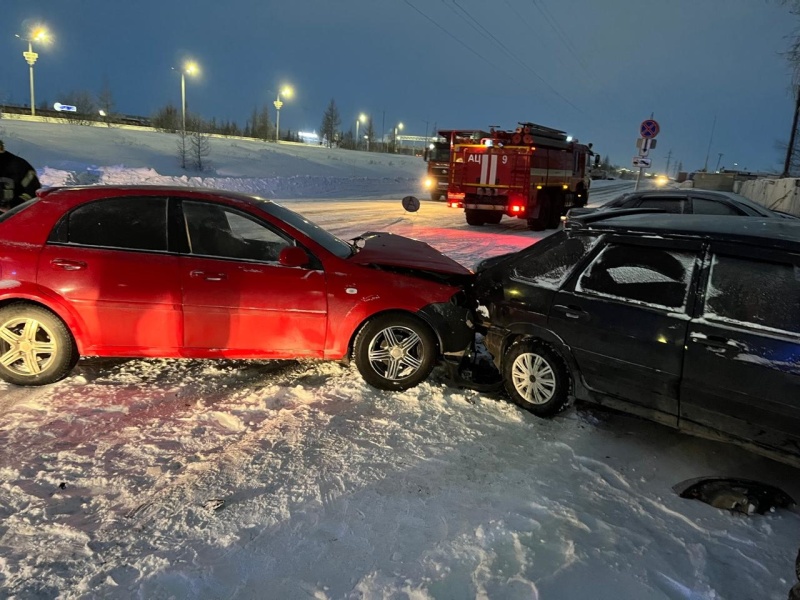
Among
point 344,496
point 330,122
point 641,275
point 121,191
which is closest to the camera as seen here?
point 344,496

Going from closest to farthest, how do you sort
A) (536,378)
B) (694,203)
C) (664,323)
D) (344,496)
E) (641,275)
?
1. (344,496)
2. (664,323)
3. (641,275)
4. (536,378)
5. (694,203)

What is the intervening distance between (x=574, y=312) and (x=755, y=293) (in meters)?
1.10

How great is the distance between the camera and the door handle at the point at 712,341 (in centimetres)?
315

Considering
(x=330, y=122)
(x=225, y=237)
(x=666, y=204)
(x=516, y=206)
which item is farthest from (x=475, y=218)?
(x=330, y=122)

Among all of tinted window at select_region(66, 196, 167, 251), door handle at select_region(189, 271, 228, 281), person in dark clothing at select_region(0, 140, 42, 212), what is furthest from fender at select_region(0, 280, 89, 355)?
person in dark clothing at select_region(0, 140, 42, 212)

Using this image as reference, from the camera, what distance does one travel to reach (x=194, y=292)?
425cm

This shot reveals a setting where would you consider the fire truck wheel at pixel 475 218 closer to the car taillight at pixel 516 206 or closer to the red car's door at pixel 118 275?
the car taillight at pixel 516 206

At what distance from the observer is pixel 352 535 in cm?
279

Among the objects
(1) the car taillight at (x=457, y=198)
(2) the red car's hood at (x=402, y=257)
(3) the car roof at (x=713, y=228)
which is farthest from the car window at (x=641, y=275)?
(1) the car taillight at (x=457, y=198)

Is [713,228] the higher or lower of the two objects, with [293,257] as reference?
higher

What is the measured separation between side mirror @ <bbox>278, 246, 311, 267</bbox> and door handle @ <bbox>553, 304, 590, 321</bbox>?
2.01 meters

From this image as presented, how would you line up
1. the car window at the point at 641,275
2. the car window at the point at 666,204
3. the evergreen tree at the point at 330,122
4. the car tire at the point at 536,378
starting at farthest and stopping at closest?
the evergreen tree at the point at 330,122, the car window at the point at 666,204, the car tire at the point at 536,378, the car window at the point at 641,275

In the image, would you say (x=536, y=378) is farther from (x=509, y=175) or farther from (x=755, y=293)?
(x=509, y=175)

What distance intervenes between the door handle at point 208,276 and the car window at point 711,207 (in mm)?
8334
